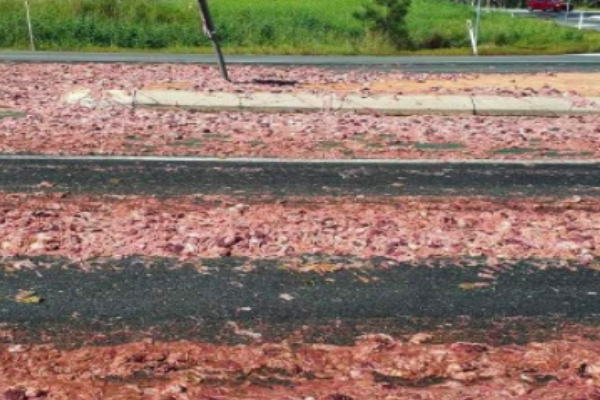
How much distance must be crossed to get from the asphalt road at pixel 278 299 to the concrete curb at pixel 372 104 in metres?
8.54

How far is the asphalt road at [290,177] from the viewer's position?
7906mm

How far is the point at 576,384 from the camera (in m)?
4.00

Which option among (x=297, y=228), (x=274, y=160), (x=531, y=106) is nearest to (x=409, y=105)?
(x=531, y=106)

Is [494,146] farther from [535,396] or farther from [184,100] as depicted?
[535,396]

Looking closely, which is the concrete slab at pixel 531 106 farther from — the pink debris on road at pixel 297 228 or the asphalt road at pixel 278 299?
the asphalt road at pixel 278 299

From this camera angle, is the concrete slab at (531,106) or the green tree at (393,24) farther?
the green tree at (393,24)

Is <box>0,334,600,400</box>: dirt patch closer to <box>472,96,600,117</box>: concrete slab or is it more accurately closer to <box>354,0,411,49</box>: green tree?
<box>472,96,600,117</box>: concrete slab

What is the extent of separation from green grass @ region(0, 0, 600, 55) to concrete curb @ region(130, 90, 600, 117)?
15631mm

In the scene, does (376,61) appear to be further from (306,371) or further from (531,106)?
(306,371)

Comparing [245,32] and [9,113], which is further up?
[245,32]

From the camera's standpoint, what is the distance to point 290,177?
8.53 m

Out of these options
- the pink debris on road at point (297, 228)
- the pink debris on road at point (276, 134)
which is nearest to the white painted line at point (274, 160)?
the pink debris on road at point (276, 134)

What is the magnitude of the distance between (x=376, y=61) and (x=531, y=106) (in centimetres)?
1176

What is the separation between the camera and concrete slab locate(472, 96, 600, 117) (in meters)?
14.0
